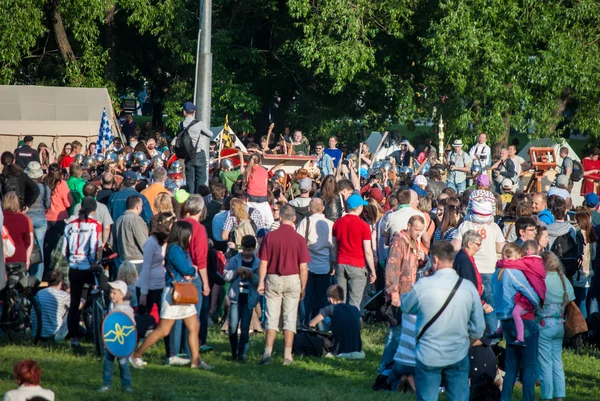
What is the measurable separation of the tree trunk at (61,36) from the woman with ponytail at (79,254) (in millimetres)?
19586

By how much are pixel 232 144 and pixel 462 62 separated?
706cm

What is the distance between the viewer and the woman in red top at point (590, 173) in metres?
26.1

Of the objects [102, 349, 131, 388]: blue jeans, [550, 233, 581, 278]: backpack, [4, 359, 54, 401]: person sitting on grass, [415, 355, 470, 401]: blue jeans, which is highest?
[550, 233, 581, 278]: backpack

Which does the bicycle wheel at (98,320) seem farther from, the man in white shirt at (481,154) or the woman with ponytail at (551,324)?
the man in white shirt at (481,154)

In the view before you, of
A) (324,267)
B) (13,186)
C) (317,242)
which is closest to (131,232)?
(317,242)

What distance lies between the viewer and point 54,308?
12.8 meters

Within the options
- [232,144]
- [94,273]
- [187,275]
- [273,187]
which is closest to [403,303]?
[187,275]

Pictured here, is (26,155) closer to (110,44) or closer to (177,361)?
(177,361)

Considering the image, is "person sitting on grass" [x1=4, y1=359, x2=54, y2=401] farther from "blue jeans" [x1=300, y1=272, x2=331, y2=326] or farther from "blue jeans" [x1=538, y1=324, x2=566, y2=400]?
"blue jeans" [x1=300, y1=272, x2=331, y2=326]

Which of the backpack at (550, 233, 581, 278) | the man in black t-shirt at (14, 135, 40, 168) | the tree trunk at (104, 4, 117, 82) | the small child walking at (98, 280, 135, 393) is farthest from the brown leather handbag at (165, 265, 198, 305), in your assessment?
the tree trunk at (104, 4, 117, 82)

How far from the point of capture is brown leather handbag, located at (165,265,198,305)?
10.9 m

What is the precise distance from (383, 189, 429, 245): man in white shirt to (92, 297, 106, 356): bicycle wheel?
3.76 metres

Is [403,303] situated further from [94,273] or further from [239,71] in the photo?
[239,71]

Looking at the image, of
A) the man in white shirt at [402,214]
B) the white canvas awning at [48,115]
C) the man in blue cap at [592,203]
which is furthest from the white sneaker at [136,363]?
the white canvas awning at [48,115]
